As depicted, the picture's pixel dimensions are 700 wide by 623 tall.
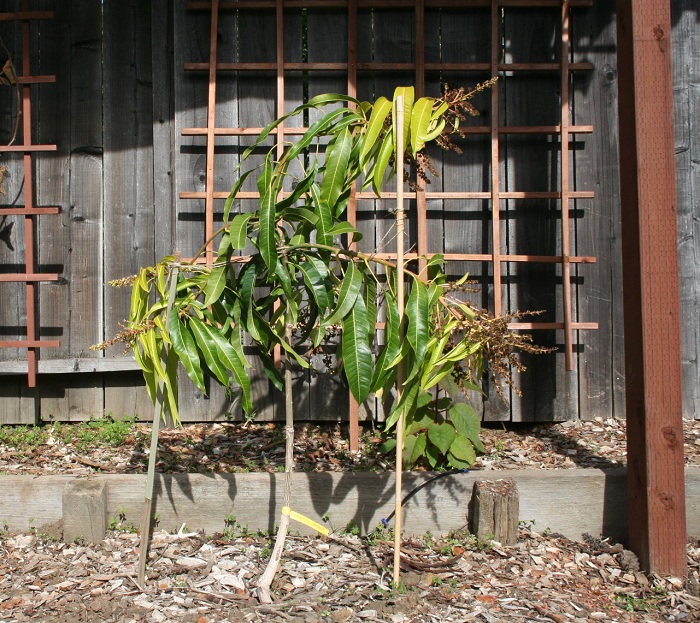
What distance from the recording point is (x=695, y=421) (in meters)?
4.00

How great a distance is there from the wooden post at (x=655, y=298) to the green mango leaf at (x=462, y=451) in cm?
67

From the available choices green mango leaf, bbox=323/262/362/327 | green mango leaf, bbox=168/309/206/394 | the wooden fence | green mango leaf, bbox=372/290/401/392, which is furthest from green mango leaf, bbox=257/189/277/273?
the wooden fence

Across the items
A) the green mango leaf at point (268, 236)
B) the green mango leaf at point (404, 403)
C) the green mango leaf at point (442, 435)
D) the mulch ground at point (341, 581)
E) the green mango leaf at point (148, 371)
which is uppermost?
the green mango leaf at point (268, 236)

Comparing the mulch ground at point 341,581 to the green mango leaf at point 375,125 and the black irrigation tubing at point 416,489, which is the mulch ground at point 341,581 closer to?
the black irrigation tubing at point 416,489

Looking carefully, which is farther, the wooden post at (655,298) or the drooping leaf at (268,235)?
the wooden post at (655,298)

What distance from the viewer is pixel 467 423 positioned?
3195mm

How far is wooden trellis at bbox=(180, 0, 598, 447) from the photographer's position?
3.79 meters

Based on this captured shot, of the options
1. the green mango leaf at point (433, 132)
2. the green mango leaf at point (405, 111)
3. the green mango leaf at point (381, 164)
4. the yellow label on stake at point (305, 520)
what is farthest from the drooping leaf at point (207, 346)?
the green mango leaf at point (433, 132)

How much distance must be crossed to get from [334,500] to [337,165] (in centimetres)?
139

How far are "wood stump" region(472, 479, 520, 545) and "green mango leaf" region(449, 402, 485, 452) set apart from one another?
0.35 m

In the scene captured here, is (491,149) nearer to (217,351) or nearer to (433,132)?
(433,132)

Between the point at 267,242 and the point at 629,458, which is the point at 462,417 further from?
the point at 267,242

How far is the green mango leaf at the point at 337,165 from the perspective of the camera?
232 cm

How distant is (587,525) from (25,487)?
2.34 meters
